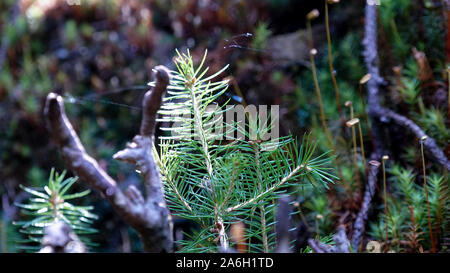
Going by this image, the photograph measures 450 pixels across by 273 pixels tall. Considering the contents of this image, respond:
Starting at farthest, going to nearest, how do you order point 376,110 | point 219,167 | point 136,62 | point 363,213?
point 136,62, point 376,110, point 363,213, point 219,167

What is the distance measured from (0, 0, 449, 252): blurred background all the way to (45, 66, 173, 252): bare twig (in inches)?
12.5

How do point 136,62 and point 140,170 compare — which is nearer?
point 140,170

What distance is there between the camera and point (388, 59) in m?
1.08

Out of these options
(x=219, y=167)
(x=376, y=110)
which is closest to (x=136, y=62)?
(x=376, y=110)

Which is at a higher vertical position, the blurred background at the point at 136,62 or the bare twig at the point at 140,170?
the blurred background at the point at 136,62

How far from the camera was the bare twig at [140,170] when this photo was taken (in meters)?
0.55

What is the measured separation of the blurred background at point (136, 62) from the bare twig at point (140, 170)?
317 millimetres

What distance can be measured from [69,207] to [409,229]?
2.17ft

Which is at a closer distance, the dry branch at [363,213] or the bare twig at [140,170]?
the bare twig at [140,170]

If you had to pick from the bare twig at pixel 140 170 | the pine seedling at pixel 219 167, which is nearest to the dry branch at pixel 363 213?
the pine seedling at pixel 219 167

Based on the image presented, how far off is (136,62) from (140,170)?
A: 103 centimetres

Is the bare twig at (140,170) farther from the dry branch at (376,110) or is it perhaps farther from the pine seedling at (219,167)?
the dry branch at (376,110)

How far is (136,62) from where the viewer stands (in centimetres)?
150

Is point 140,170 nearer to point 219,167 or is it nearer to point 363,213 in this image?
point 219,167
